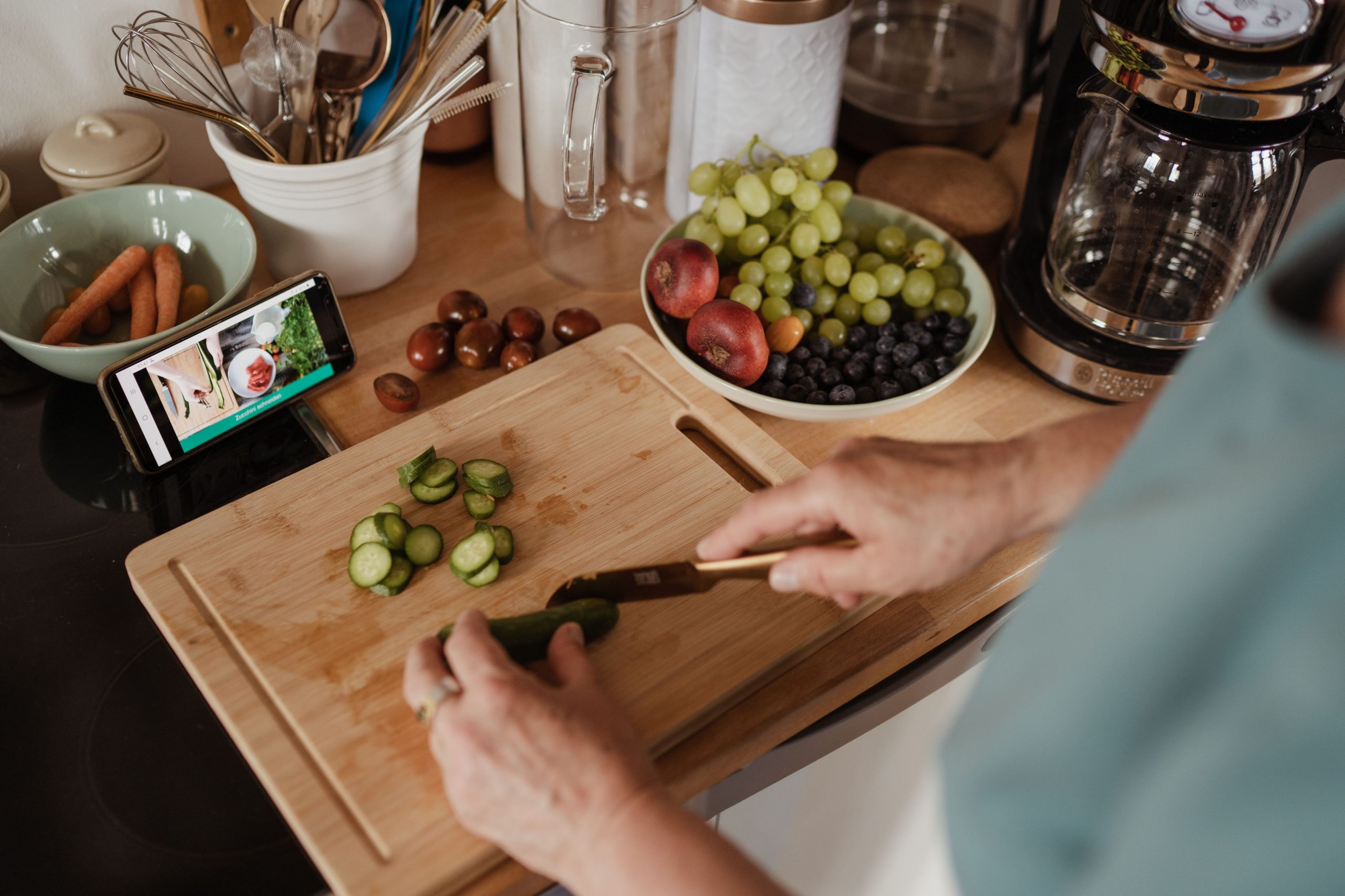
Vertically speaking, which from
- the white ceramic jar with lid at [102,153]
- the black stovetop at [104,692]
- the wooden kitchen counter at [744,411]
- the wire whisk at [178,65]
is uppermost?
the wire whisk at [178,65]

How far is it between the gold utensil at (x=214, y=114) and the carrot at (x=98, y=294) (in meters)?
0.15

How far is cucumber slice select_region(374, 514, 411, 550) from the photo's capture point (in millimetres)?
811

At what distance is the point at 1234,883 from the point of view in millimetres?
433

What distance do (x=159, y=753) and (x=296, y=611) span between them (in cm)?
14

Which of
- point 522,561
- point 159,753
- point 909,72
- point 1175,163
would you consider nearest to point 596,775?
point 522,561

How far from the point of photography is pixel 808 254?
3.46ft

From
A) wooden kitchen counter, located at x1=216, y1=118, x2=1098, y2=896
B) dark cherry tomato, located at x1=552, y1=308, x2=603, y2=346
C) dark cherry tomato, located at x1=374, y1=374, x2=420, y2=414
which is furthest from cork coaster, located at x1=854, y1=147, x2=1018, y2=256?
dark cherry tomato, located at x1=374, y1=374, x2=420, y2=414

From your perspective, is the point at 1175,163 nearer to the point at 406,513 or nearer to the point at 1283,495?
the point at 1283,495

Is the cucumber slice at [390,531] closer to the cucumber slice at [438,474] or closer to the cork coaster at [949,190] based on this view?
the cucumber slice at [438,474]

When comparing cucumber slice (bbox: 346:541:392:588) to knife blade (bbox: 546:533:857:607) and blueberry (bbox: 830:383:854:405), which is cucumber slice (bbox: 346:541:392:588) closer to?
knife blade (bbox: 546:533:857:607)

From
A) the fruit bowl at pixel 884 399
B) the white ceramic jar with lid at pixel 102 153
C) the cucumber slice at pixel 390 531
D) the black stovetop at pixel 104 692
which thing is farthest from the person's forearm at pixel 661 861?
the white ceramic jar with lid at pixel 102 153

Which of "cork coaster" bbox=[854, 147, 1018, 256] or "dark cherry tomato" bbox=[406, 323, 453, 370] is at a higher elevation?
"cork coaster" bbox=[854, 147, 1018, 256]

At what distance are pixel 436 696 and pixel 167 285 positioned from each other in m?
0.58

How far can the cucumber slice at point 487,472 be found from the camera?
2.85ft
